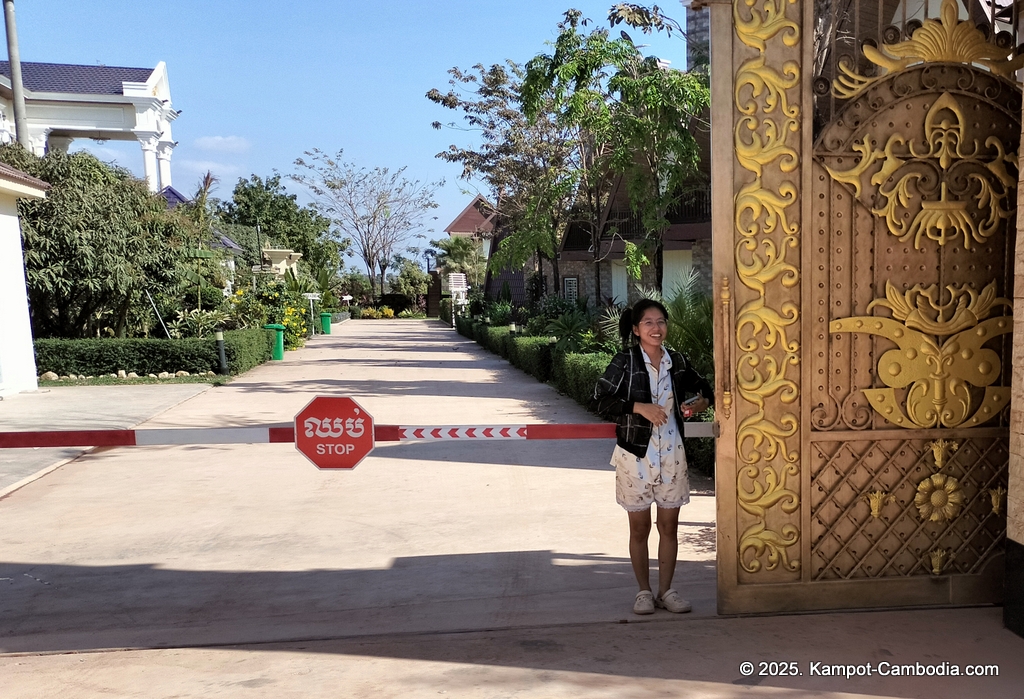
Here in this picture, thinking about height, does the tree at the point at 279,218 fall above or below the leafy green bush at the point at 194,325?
above

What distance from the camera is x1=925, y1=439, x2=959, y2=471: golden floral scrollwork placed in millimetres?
4207

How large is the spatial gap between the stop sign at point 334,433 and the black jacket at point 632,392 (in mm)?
1344

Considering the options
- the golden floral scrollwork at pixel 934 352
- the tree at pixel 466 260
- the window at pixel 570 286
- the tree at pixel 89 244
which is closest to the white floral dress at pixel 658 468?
the golden floral scrollwork at pixel 934 352

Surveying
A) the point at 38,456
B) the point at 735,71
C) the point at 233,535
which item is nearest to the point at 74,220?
the point at 38,456

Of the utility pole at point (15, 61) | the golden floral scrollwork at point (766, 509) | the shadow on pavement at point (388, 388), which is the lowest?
the shadow on pavement at point (388, 388)

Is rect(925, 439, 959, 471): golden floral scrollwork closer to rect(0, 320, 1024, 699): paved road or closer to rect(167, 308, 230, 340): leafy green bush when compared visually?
rect(0, 320, 1024, 699): paved road

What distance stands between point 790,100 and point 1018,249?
4.20ft

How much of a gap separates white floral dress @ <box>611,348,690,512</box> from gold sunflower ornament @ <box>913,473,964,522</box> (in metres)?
1.20

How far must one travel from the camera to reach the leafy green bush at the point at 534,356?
56.4 feet

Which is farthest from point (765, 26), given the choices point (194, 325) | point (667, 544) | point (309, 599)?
point (194, 325)

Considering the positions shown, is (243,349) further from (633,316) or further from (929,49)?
(929,49)

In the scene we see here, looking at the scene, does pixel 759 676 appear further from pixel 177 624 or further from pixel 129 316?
pixel 129 316

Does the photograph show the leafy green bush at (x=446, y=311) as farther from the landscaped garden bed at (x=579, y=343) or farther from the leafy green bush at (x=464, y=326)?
the landscaped garden bed at (x=579, y=343)

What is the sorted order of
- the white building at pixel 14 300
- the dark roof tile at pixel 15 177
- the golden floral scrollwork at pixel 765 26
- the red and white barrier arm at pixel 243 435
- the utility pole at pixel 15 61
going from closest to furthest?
the golden floral scrollwork at pixel 765 26 → the red and white barrier arm at pixel 243 435 → the dark roof tile at pixel 15 177 → the white building at pixel 14 300 → the utility pole at pixel 15 61
